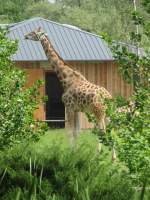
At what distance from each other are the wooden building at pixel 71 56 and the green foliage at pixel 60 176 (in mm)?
11310

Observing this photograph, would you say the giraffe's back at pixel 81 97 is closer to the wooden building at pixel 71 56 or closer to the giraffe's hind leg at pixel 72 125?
the giraffe's hind leg at pixel 72 125

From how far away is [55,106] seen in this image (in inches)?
770

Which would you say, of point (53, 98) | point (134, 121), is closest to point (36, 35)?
point (53, 98)

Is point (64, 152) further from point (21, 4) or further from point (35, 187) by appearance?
point (21, 4)

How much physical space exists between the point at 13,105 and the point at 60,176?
0.84 m

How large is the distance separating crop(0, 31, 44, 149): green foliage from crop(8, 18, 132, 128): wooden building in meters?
11.0

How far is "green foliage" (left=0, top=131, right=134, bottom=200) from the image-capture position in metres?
4.88

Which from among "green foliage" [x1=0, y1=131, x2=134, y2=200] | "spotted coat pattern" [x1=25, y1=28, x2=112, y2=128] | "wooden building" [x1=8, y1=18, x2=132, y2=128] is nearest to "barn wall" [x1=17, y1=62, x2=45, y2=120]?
"wooden building" [x1=8, y1=18, x2=132, y2=128]

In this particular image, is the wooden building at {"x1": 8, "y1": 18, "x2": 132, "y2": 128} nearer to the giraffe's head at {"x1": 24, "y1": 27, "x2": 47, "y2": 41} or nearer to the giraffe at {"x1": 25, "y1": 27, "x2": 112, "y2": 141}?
the giraffe's head at {"x1": 24, "y1": 27, "x2": 47, "y2": 41}

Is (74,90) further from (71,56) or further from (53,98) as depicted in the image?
(53,98)

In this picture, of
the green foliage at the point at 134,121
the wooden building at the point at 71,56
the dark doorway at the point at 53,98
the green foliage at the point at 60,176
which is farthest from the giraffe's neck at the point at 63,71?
the green foliage at the point at 134,121

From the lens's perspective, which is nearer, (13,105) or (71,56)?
(13,105)

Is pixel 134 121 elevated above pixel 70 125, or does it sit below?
above

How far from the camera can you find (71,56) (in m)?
17.5
